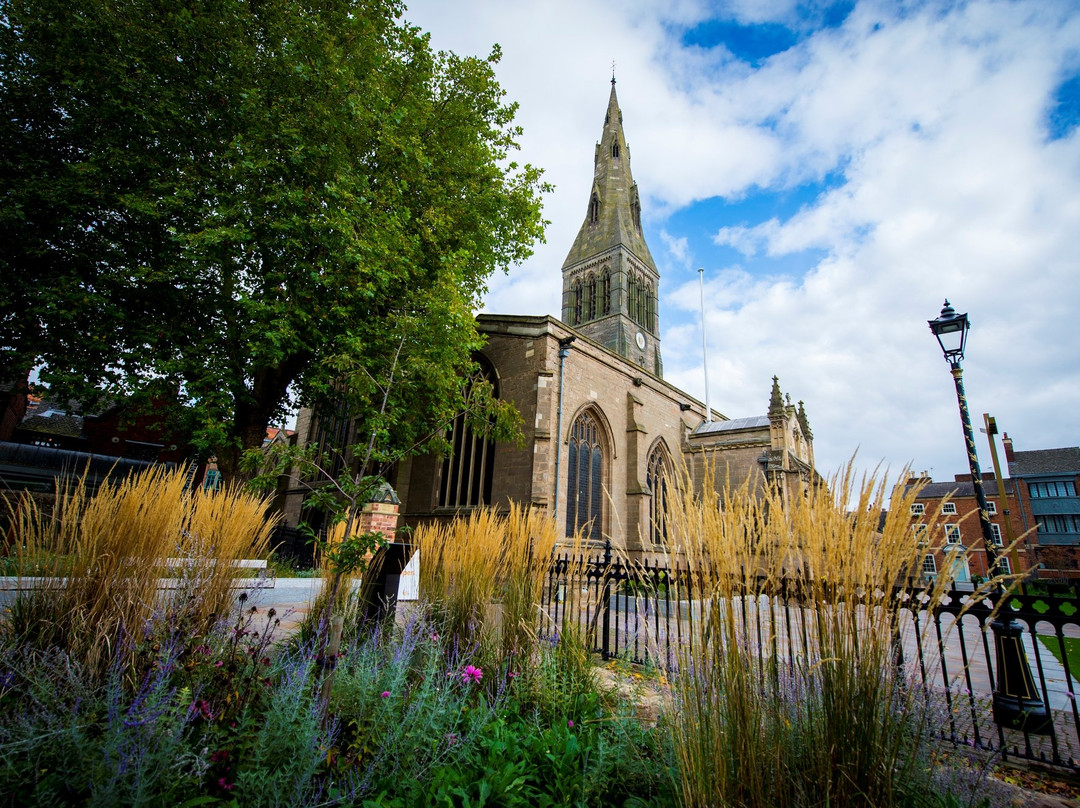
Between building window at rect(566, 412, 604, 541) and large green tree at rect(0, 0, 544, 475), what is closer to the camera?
large green tree at rect(0, 0, 544, 475)

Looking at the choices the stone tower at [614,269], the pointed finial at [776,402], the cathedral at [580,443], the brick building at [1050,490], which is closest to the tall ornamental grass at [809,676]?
the cathedral at [580,443]

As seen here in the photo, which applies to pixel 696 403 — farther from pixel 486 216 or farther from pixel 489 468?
pixel 486 216

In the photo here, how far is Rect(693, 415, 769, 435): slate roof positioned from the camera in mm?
21089

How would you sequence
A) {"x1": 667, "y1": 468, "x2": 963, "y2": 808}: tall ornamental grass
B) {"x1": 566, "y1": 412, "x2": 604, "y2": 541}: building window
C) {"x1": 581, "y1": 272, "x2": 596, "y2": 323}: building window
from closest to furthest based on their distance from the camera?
{"x1": 667, "y1": 468, "x2": 963, "y2": 808}: tall ornamental grass → {"x1": 566, "y1": 412, "x2": 604, "y2": 541}: building window → {"x1": 581, "y1": 272, "x2": 596, "y2": 323}: building window

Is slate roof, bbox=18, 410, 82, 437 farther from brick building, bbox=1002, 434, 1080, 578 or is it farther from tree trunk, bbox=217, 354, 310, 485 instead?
brick building, bbox=1002, 434, 1080, 578

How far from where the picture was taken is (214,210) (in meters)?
9.37

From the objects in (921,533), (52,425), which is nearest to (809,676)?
(921,533)

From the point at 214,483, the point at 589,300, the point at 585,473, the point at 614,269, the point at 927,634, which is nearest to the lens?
the point at 927,634

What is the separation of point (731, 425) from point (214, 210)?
67.5 feet

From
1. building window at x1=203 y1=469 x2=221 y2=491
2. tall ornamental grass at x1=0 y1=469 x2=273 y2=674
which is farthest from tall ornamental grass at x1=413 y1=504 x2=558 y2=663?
building window at x1=203 y1=469 x2=221 y2=491

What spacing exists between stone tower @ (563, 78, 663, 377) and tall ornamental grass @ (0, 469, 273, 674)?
31.7 meters

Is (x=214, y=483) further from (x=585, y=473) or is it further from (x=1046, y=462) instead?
(x=1046, y=462)

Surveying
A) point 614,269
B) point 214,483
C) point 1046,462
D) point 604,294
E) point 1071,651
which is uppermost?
point 614,269

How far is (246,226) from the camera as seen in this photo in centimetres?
953
